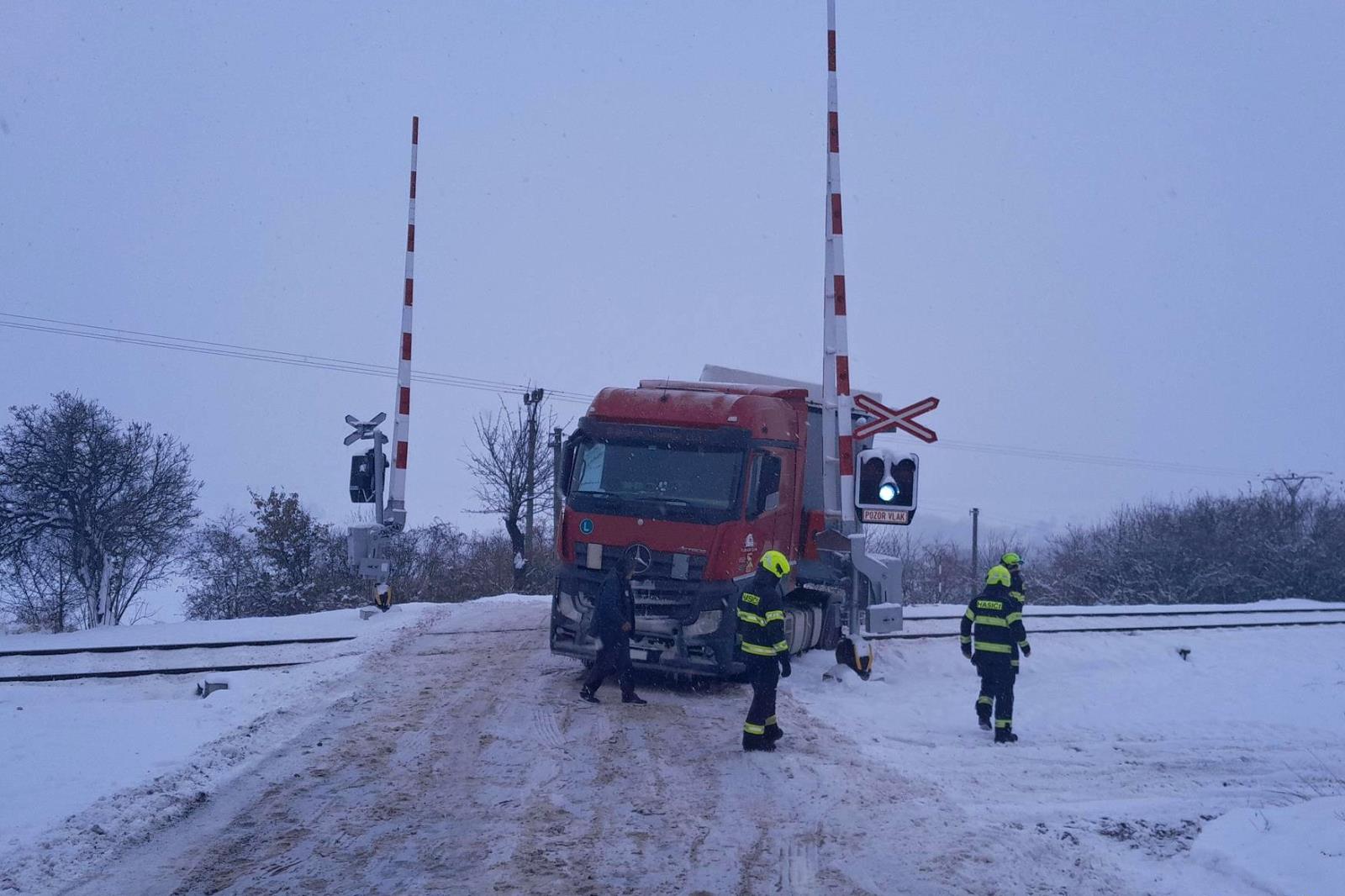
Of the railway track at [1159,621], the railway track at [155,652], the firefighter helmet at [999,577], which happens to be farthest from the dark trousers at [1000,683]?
the railway track at [155,652]

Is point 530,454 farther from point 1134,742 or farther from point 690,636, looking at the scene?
Answer: point 1134,742

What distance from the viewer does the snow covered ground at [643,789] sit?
6.10 metres

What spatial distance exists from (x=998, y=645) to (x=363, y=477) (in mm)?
10997

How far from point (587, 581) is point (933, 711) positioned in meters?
4.29

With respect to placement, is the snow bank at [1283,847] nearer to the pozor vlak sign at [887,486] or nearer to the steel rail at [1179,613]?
the pozor vlak sign at [887,486]

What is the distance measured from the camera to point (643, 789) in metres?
7.93

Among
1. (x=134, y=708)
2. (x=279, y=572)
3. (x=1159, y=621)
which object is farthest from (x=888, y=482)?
(x=279, y=572)

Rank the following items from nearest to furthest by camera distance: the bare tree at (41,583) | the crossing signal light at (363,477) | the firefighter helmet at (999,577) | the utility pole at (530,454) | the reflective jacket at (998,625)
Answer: the reflective jacket at (998,625), the firefighter helmet at (999,577), the crossing signal light at (363,477), the bare tree at (41,583), the utility pole at (530,454)

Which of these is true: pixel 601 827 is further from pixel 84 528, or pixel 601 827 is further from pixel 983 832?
pixel 84 528

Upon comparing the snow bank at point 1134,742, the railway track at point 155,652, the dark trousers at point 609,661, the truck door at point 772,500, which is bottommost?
the snow bank at point 1134,742

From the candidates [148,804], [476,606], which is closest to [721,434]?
[148,804]

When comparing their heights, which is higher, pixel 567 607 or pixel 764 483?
pixel 764 483

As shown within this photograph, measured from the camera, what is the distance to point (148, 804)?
7.15 meters

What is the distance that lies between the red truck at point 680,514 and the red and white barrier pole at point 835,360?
0.46 m
